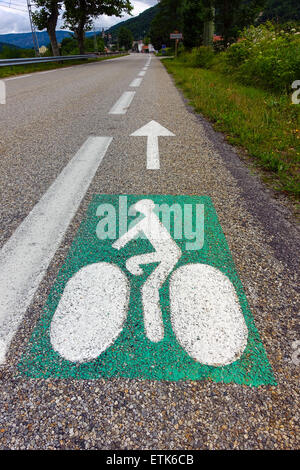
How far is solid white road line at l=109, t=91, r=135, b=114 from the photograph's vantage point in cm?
628

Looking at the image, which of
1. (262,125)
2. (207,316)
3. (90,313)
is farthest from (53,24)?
(207,316)

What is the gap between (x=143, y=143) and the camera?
165 inches

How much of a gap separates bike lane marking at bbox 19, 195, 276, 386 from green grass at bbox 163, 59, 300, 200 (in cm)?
167

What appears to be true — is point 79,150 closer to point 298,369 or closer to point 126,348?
point 126,348

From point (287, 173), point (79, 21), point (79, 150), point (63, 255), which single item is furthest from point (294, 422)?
point (79, 21)

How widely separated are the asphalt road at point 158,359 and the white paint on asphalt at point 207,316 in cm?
9

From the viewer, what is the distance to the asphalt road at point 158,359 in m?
1.04

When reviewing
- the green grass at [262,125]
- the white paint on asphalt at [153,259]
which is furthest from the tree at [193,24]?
the white paint on asphalt at [153,259]

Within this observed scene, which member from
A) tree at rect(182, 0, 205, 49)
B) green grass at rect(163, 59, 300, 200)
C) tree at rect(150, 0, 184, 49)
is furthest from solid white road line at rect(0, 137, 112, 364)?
tree at rect(150, 0, 184, 49)

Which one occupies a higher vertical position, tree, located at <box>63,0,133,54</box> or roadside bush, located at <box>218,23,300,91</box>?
tree, located at <box>63,0,133,54</box>

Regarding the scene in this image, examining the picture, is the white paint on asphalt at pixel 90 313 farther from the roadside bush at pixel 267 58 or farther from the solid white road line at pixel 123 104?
the roadside bush at pixel 267 58

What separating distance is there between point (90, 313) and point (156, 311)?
0.36 meters

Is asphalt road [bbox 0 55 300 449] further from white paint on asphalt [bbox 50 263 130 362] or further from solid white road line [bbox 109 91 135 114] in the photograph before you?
solid white road line [bbox 109 91 135 114]
